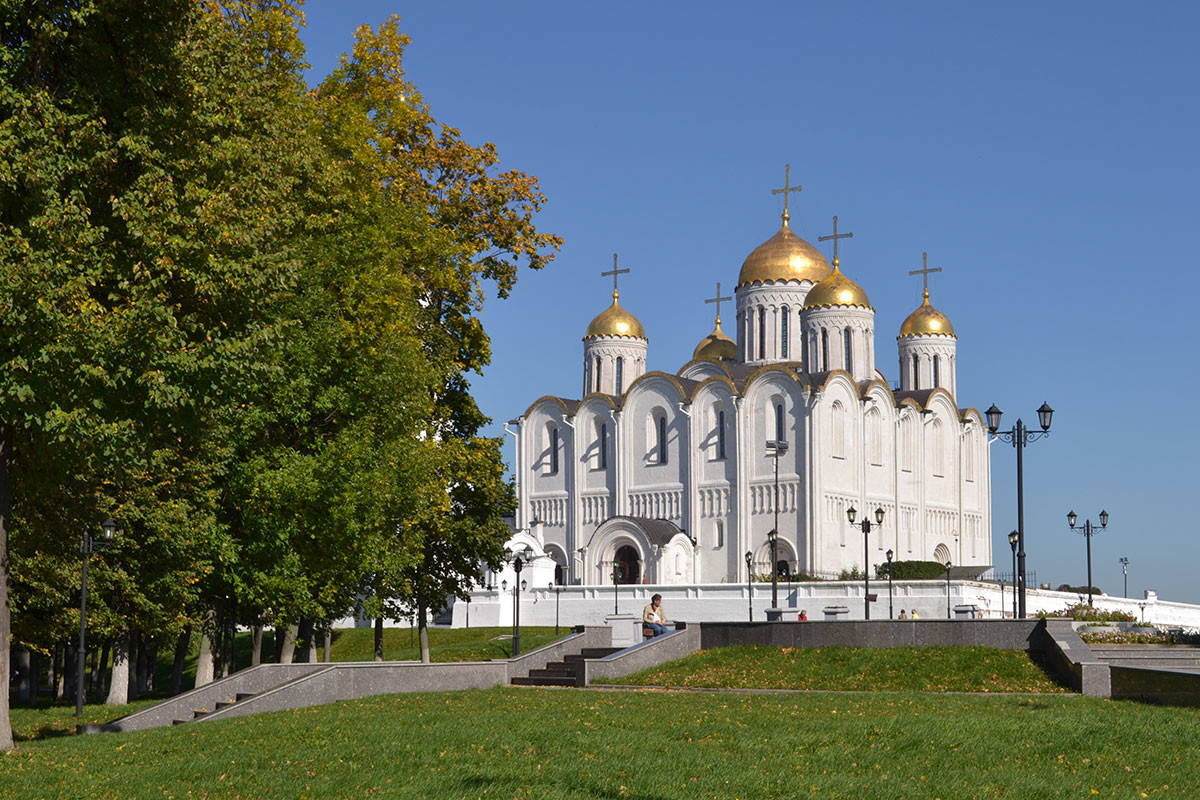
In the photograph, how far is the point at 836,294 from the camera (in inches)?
2685

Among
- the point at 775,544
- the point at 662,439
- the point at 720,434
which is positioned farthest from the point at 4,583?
the point at 662,439

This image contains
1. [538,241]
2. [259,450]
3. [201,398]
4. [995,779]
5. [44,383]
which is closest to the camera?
[995,779]

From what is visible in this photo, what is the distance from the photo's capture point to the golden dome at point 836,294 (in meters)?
68.1

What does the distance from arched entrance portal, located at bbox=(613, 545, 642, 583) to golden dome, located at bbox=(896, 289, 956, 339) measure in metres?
21.5

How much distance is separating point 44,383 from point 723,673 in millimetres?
13435

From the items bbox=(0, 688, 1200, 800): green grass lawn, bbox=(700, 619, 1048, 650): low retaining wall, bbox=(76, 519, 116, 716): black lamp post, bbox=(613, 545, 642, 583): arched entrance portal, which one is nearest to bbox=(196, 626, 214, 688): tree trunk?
bbox=(76, 519, 116, 716): black lamp post

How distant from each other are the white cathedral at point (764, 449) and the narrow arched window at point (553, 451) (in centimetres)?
10

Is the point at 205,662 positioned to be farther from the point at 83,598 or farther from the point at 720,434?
the point at 720,434

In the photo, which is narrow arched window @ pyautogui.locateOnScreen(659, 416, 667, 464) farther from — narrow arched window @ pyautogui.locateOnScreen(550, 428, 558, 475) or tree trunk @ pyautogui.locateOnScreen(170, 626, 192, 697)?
tree trunk @ pyautogui.locateOnScreen(170, 626, 192, 697)

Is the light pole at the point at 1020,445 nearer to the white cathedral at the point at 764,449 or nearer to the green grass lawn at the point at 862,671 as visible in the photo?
the green grass lawn at the point at 862,671

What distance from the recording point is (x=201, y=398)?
46.6 feet

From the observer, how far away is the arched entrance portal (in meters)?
65.8

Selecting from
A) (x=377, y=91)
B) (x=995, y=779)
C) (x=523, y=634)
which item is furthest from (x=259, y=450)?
(x=523, y=634)

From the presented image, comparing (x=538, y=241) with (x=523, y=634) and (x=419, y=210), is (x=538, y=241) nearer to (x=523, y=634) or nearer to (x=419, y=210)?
(x=419, y=210)
